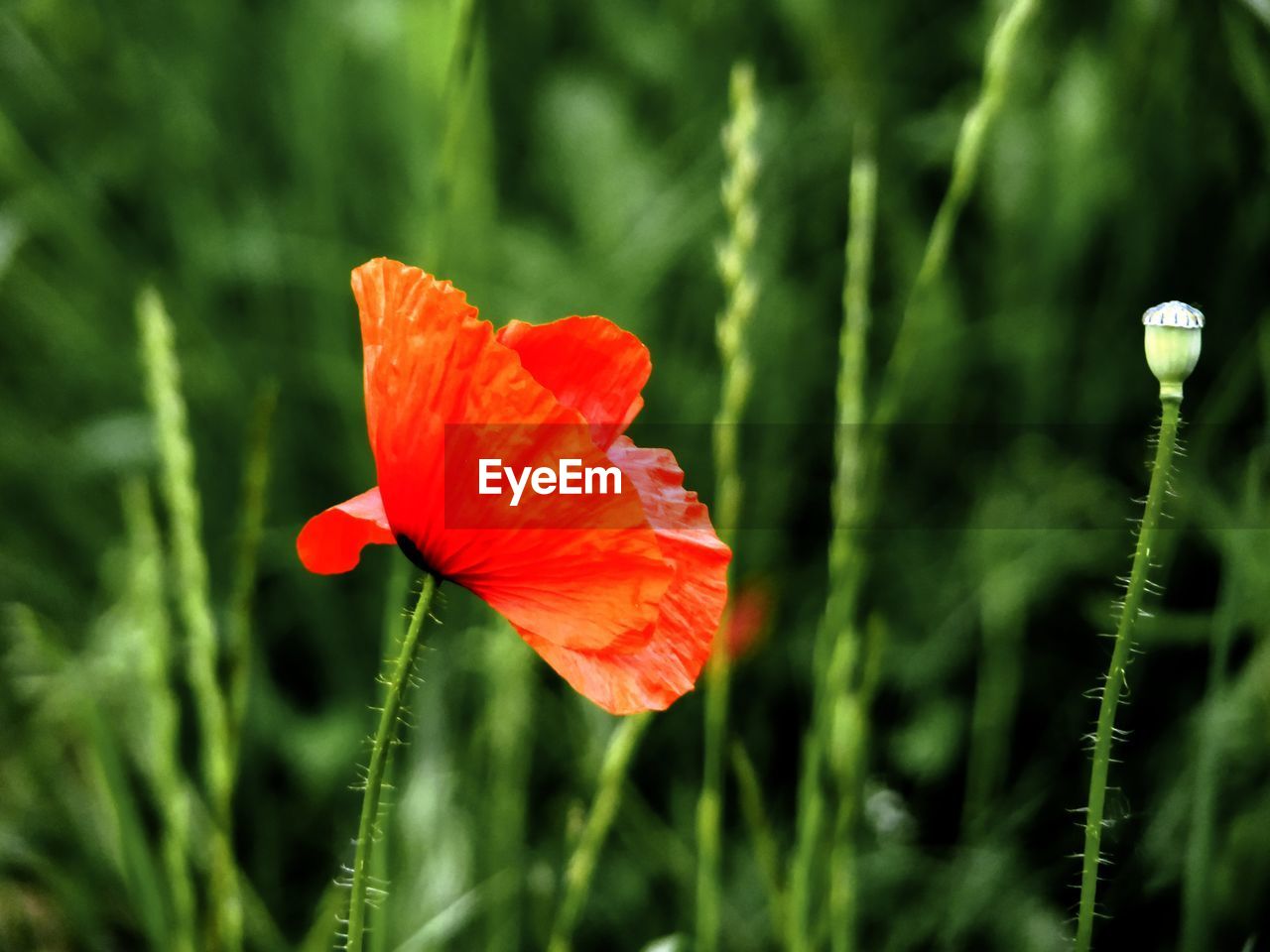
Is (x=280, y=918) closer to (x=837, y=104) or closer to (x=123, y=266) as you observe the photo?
(x=123, y=266)

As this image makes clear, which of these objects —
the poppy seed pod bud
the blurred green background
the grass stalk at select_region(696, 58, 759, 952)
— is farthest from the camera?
the blurred green background

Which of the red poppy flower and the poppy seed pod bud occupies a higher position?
the poppy seed pod bud

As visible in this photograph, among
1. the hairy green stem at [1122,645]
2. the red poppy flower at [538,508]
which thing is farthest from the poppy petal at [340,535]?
the hairy green stem at [1122,645]

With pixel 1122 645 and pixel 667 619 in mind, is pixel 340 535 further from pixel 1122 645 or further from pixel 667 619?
pixel 1122 645

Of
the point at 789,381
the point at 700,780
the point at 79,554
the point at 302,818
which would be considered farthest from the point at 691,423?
the point at 79,554

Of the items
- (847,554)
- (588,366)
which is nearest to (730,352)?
(847,554)

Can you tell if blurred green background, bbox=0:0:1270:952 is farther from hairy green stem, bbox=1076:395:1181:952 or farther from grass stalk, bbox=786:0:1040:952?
hairy green stem, bbox=1076:395:1181:952

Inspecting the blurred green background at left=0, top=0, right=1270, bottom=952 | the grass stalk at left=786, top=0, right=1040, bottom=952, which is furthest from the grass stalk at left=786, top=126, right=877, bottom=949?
the blurred green background at left=0, top=0, right=1270, bottom=952
